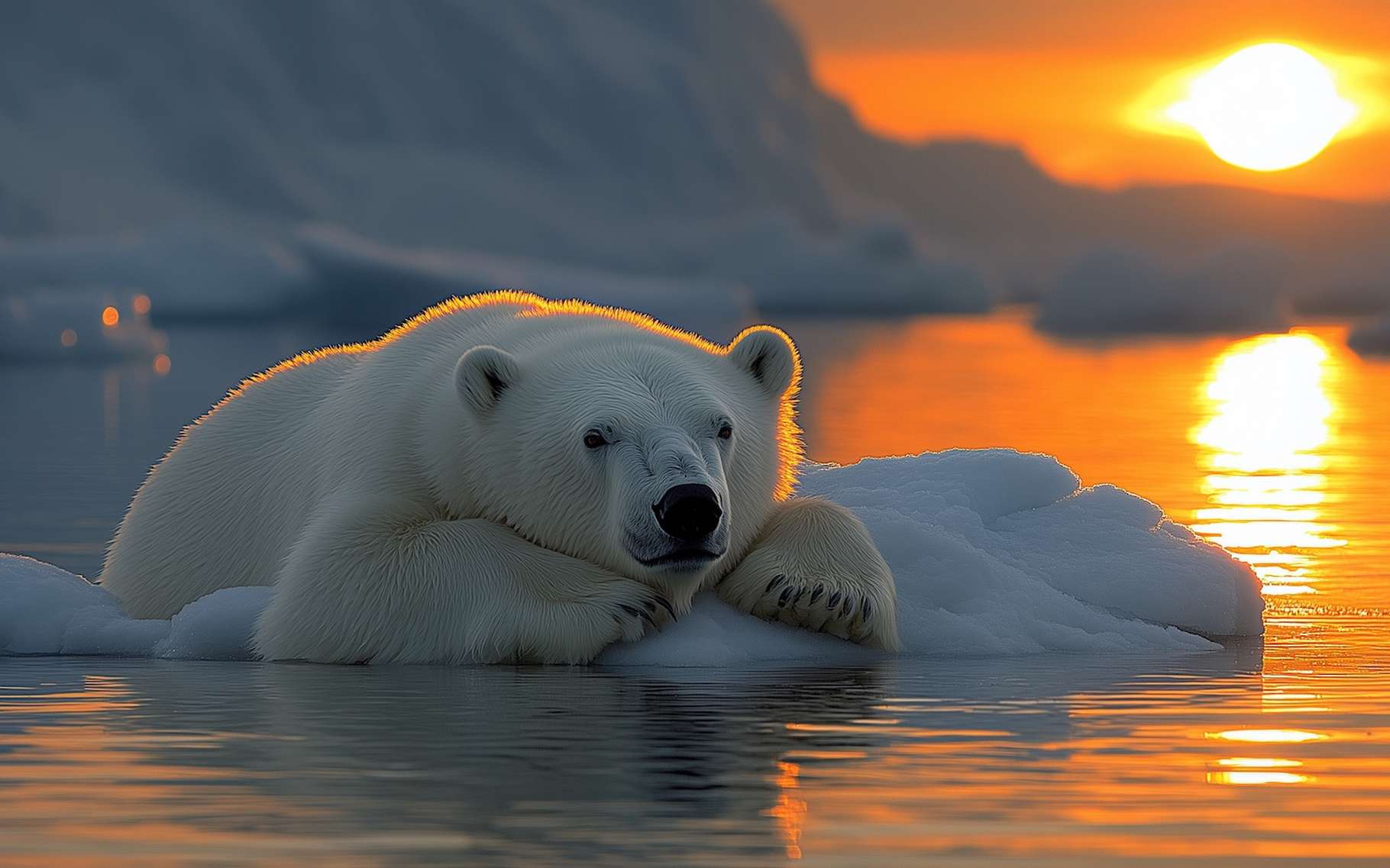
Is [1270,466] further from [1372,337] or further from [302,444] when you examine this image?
[1372,337]

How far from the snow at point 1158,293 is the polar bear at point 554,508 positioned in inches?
1442

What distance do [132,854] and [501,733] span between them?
1.26 meters

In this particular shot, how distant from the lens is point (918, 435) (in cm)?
1459

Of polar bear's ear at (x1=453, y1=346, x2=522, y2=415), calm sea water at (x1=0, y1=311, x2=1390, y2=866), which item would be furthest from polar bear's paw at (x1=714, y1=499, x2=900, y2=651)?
polar bear's ear at (x1=453, y1=346, x2=522, y2=415)

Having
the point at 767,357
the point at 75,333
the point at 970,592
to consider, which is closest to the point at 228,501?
the point at 767,357

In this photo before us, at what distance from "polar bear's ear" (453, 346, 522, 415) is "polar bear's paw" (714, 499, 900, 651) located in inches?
31.8

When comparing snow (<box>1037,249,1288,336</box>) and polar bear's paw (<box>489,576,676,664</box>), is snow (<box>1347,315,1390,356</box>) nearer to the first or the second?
snow (<box>1037,249,1288,336</box>)

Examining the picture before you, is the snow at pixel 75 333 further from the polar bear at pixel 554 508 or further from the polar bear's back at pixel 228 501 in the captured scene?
the polar bear at pixel 554 508

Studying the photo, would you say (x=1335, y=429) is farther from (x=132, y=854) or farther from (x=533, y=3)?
(x=533, y=3)

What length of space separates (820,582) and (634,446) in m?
0.62

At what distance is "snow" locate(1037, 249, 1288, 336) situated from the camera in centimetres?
4194

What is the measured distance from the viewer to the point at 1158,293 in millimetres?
42500

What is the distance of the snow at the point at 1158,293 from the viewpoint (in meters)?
41.9

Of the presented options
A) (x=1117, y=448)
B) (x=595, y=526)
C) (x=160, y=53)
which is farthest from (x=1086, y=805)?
(x=160, y=53)
